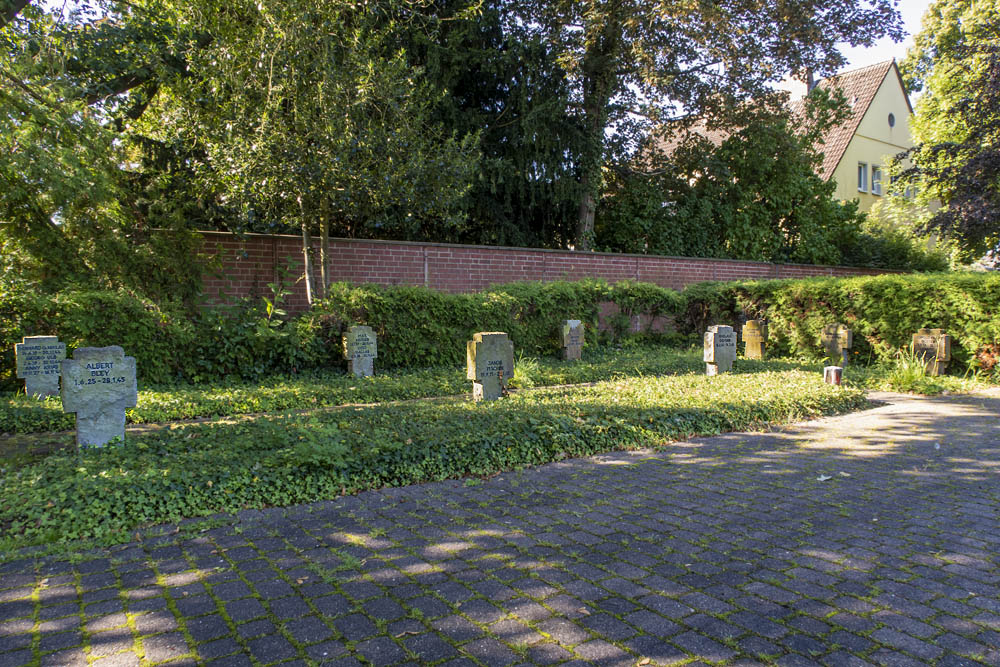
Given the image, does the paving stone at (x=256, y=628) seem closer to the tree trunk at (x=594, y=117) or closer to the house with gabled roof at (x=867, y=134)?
the tree trunk at (x=594, y=117)

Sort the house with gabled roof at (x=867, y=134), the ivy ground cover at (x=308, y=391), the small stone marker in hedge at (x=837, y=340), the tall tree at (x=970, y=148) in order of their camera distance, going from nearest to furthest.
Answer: the ivy ground cover at (x=308, y=391) < the small stone marker in hedge at (x=837, y=340) < the tall tree at (x=970, y=148) < the house with gabled roof at (x=867, y=134)

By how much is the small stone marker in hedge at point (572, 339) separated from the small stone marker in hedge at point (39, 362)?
861 centimetres

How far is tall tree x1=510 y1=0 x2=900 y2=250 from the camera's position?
15766mm

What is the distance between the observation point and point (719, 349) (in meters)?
11.8

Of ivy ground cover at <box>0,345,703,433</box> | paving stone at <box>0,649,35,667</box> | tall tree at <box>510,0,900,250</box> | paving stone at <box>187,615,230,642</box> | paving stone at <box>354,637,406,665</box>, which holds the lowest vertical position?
ivy ground cover at <box>0,345,703,433</box>

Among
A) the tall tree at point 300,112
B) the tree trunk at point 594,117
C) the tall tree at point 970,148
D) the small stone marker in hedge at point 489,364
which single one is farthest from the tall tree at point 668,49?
the small stone marker in hedge at point 489,364

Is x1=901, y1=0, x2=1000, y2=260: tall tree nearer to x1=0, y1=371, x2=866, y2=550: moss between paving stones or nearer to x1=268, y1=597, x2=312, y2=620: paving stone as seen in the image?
x1=0, y1=371, x2=866, y2=550: moss between paving stones

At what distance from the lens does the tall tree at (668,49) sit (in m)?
15.8

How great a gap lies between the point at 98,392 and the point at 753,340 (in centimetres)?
1259

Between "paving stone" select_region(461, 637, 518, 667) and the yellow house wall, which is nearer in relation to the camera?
"paving stone" select_region(461, 637, 518, 667)

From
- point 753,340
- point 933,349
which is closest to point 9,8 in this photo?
point 753,340

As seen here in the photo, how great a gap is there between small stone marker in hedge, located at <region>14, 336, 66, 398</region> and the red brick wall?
11.5ft

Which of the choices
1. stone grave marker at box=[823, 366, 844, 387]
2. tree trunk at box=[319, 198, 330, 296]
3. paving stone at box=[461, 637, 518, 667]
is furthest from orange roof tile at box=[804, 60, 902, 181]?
paving stone at box=[461, 637, 518, 667]

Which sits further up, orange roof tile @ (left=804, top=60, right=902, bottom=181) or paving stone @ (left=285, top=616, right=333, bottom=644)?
orange roof tile @ (left=804, top=60, right=902, bottom=181)
